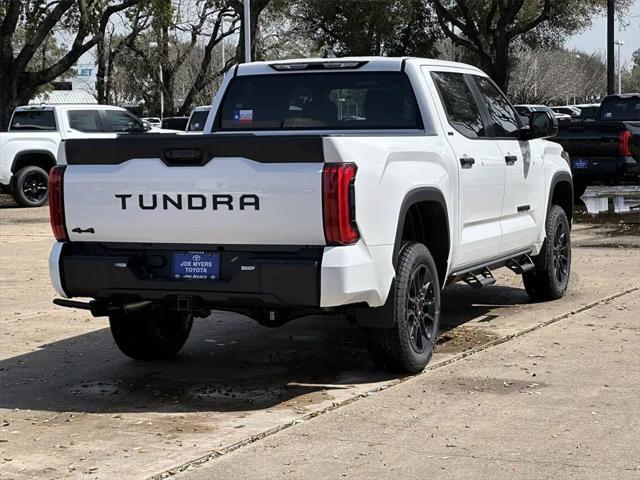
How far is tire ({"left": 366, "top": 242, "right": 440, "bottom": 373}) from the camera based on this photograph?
707cm

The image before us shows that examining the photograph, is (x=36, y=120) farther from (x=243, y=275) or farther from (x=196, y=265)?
(x=243, y=275)

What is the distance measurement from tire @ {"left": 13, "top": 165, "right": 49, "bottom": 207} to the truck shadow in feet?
46.7

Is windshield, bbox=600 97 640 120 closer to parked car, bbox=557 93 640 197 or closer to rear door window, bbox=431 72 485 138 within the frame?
parked car, bbox=557 93 640 197

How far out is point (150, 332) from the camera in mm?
8016

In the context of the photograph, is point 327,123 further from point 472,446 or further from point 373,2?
point 373,2

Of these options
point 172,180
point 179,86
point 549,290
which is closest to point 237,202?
point 172,180

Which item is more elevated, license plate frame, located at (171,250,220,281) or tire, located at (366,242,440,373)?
license plate frame, located at (171,250,220,281)

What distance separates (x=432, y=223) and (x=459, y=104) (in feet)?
4.12

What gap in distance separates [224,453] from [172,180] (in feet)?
5.81

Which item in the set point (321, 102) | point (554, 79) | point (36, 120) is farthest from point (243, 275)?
point (554, 79)

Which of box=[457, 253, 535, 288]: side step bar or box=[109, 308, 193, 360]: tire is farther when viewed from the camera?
box=[457, 253, 535, 288]: side step bar

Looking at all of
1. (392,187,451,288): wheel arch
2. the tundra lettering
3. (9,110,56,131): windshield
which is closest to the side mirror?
(392,187,451,288): wheel arch

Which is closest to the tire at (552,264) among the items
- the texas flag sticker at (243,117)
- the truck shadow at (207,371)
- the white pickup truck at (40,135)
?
the truck shadow at (207,371)

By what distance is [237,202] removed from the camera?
21.7 feet
